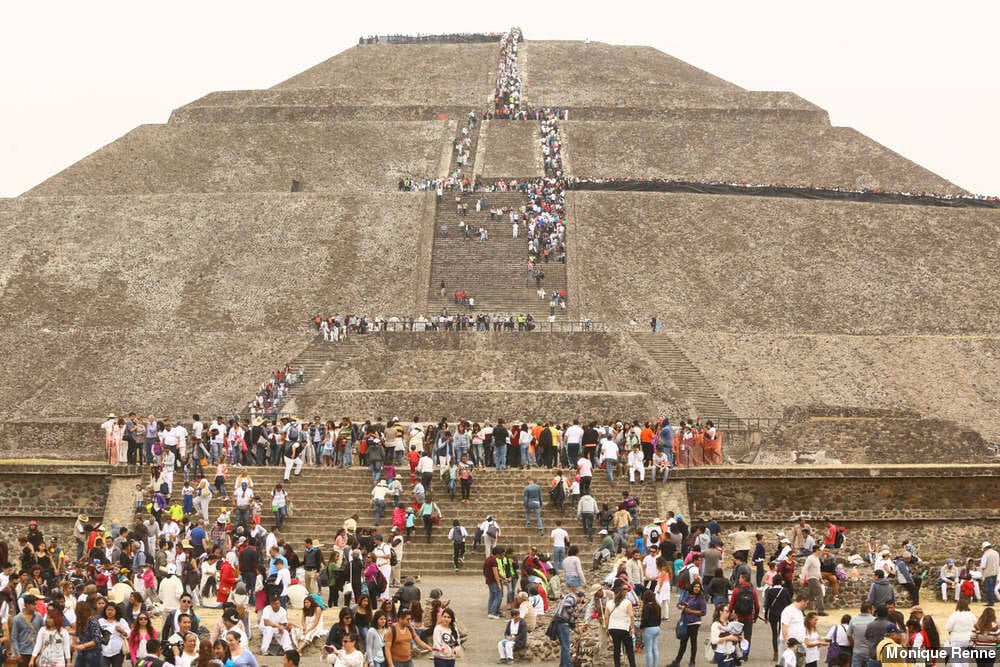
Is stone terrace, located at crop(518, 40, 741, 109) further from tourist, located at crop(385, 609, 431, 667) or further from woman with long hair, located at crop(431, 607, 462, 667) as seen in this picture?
tourist, located at crop(385, 609, 431, 667)

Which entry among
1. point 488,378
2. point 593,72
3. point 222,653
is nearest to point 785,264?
point 488,378

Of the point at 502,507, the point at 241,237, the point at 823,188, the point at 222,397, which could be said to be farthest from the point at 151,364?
the point at 823,188

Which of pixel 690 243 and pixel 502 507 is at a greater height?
pixel 690 243

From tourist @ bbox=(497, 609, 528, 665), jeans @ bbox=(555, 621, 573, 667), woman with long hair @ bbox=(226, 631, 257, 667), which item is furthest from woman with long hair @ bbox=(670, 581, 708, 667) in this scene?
woman with long hair @ bbox=(226, 631, 257, 667)

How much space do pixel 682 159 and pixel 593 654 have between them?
47.8 m

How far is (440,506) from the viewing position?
2608 cm

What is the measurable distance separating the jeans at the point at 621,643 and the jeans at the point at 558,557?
16.0 feet

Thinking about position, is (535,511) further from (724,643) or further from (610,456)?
(724,643)

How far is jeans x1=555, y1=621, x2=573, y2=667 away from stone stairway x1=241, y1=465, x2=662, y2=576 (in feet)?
22.6

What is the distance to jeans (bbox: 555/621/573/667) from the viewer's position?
1684 cm

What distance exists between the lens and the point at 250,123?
6800 centimetres

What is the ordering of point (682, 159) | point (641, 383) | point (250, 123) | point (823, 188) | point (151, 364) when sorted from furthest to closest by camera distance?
point (250, 123), point (682, 159), point (823, 188), point (151, 364), point (641, 383)

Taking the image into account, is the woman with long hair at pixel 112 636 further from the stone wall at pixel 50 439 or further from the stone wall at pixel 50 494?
the stone wall at pixel 50 439

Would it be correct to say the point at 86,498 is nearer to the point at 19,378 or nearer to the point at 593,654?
the point at 593,654
